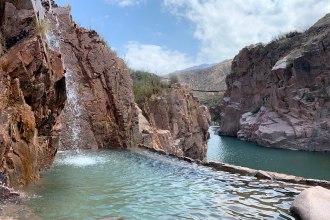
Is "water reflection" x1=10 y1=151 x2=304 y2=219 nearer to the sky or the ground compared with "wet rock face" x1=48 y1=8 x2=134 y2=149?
nearer to the ground

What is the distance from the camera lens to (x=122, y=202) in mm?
8141

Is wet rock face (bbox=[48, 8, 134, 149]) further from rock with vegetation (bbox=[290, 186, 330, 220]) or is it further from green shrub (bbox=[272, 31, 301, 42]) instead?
green shrub (bbox=[272, 31, 301, 42])

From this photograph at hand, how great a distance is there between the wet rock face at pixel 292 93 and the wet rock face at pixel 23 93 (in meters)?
45.8

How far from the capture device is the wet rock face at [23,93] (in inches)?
334

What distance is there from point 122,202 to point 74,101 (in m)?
11.7

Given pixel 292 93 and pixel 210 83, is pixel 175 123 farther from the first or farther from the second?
pixel 210 83

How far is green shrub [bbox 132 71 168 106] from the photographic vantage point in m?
25.7

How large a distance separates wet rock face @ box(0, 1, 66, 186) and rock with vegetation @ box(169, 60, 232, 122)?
311 ft

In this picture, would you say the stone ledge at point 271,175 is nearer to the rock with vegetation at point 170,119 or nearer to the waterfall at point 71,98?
the waterfall at point 71,98

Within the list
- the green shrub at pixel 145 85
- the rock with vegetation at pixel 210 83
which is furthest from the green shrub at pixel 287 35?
the green shrub at pixel 145 85

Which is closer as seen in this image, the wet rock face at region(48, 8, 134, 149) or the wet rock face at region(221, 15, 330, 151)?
the wet rock face at region(48, 8, 134, 149)

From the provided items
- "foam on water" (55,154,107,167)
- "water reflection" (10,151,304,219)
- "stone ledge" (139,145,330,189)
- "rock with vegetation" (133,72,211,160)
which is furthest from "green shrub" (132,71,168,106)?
"stone ledge" (139,145,330,189)

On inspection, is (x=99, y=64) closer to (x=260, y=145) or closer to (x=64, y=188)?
(x=64, y=188)

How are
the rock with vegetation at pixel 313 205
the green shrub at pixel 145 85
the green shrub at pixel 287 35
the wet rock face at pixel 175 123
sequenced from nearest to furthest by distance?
the rock with vegetation at pixel 313 205 < the wet rock face at pixel 175 123 < the green shrub at pixel 145 85 < the green shrub at pixel 287 35
